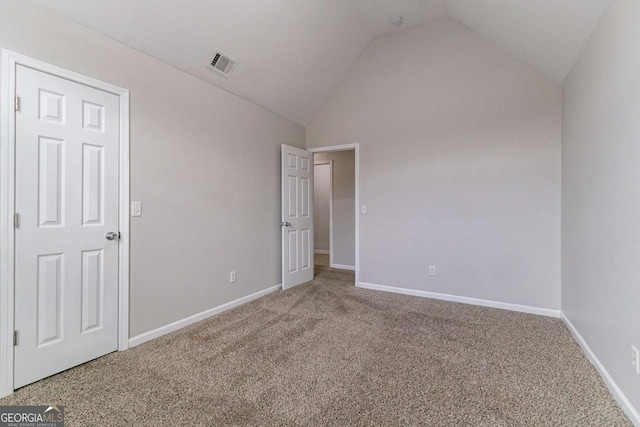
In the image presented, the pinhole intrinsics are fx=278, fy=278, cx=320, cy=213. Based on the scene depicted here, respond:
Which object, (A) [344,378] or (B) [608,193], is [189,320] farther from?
(B) [608,193]

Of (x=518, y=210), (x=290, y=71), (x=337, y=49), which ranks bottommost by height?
(x=518, y=210)

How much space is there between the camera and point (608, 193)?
5.92 feet

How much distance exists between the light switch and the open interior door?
Answer: 1.80 metres

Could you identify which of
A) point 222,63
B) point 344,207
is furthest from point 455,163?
point 222,63

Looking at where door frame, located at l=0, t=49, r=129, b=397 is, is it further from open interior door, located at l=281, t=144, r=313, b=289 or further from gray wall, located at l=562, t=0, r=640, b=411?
gray wall, located at l=562, t=0, r=640, b=411

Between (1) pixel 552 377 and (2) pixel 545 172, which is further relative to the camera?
(2) pixel 545 172

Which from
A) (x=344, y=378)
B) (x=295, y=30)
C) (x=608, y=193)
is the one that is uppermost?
(x=295, y=30)

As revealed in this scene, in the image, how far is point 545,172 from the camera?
2.99 metres

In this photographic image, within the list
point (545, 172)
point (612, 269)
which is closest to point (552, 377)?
point (612, 269)

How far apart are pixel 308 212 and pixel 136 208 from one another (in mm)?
2448

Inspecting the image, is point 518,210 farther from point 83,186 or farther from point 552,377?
point 83,186

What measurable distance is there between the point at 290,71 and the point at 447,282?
3.30m

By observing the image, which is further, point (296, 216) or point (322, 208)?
point (322, 208)

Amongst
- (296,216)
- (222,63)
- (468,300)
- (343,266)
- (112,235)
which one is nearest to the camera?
(112,235)
